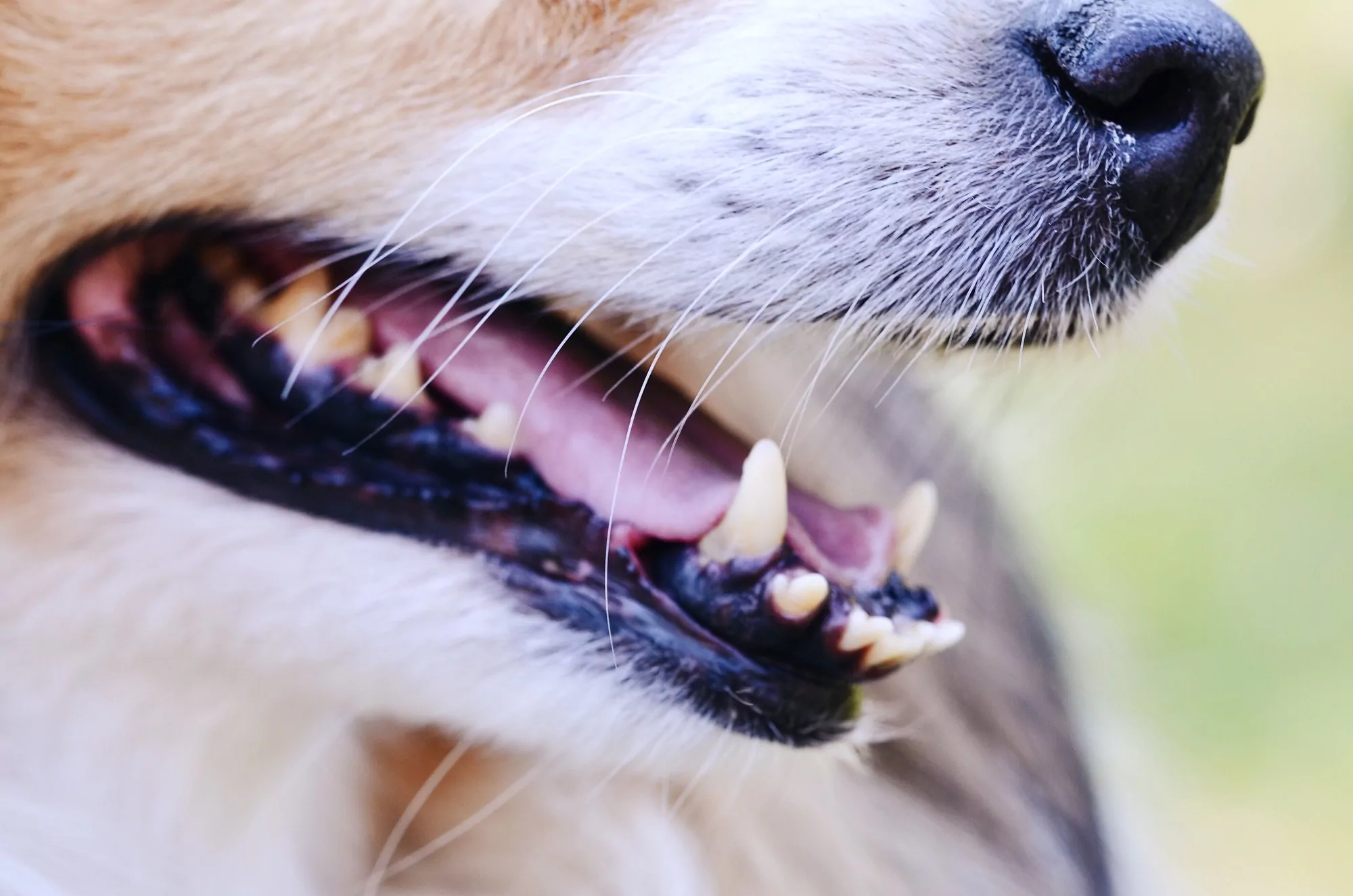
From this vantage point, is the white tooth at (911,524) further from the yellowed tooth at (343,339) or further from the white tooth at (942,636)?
the yellowed tooth at (343,339)

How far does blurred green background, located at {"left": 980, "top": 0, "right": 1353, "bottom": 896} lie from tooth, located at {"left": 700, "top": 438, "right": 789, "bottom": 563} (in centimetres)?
74

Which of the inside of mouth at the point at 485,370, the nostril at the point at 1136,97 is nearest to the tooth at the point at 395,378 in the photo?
the inside of mouth at the point at 485,370

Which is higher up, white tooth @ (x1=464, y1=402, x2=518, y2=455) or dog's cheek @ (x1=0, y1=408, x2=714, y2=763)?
white tooth @ (x1=464, y1=402, x2=518, y2=455)

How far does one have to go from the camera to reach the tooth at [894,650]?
112cm

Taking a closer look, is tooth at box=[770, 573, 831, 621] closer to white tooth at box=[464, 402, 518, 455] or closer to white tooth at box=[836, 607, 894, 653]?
white tooth at box=[836, 607, 894, 653]

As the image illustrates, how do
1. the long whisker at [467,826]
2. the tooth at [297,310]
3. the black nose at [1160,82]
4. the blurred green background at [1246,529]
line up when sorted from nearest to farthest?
1. the black nose at [1160,82]
2. the tooth at [297,310]
3. the long whisker at [467,826]
4. the blurred green background at [1246,529]

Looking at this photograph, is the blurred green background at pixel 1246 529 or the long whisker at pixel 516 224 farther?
the blurred green background at pixel 1246 529

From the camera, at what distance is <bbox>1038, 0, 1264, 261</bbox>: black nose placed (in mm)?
1038

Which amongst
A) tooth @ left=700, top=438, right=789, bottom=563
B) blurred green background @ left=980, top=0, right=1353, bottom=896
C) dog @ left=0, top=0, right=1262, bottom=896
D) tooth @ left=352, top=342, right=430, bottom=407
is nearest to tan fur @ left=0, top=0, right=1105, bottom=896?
dog @ left=0, top=0, right=1262, bottom=896

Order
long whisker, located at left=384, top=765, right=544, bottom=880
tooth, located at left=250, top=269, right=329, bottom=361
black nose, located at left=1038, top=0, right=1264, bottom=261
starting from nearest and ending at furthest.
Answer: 1. black nose, located at left=1038, top=0, right=1264, bottom=261
2. tooth, located at left=250, top=269, right=329, bottom=361
3. long whisker, located at left=384, top=765, right=544, bottom=880

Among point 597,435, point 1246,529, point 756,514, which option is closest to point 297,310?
point 597,435

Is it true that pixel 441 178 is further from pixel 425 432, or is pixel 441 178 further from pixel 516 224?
pixel 425 432

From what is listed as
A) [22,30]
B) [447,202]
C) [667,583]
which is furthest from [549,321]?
[22,30]

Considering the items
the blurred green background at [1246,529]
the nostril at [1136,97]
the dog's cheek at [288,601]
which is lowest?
the blurred green background at [1246,529]
